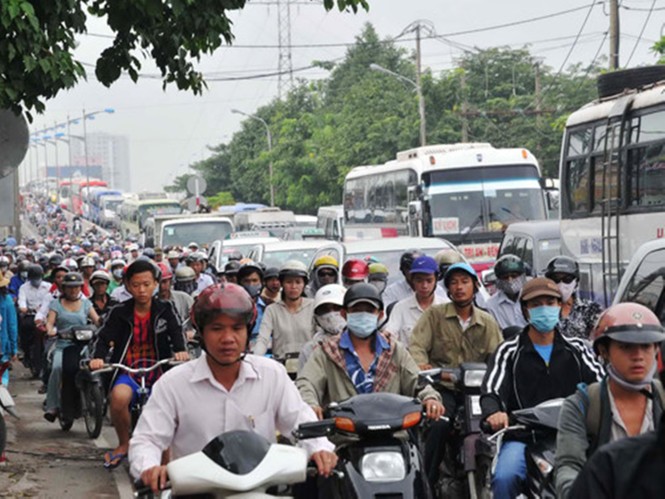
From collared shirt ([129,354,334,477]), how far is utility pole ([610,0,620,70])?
24.4 metres

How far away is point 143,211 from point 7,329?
2138 inches

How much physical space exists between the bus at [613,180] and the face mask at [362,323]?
1049cm

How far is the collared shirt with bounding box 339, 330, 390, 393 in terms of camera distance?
7191 millimetres

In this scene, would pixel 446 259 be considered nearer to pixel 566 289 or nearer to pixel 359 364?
pixel 566 289

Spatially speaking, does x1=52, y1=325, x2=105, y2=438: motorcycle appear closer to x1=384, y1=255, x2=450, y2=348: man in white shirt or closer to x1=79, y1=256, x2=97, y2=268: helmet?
x1=384, y1=255, x2=450, y2=348: man in white shirt

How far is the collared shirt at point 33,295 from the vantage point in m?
20.8

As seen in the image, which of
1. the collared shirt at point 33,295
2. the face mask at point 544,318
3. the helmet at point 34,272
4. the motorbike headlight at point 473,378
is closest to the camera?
the face mask at point 544,318

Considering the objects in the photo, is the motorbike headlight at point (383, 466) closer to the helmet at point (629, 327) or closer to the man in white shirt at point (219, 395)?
the man in white shirt at point (219, 395)

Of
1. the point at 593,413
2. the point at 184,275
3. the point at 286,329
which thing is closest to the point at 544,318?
the point at 593,413

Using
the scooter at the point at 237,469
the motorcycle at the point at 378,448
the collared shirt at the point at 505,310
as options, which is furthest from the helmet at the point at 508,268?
the scooter at the point at 237,469

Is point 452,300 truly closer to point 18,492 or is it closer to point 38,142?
point 18,492

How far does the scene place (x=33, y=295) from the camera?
21.0 m

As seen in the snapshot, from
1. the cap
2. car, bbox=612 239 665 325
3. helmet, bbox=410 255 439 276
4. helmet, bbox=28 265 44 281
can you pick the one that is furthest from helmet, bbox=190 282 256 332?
helmet, bbox=28 265 44 281

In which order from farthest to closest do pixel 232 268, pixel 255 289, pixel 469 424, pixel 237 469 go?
1. pixel 232 268
2. pixel 255 289
3. pixel 469 424
4. pixel 237 469
